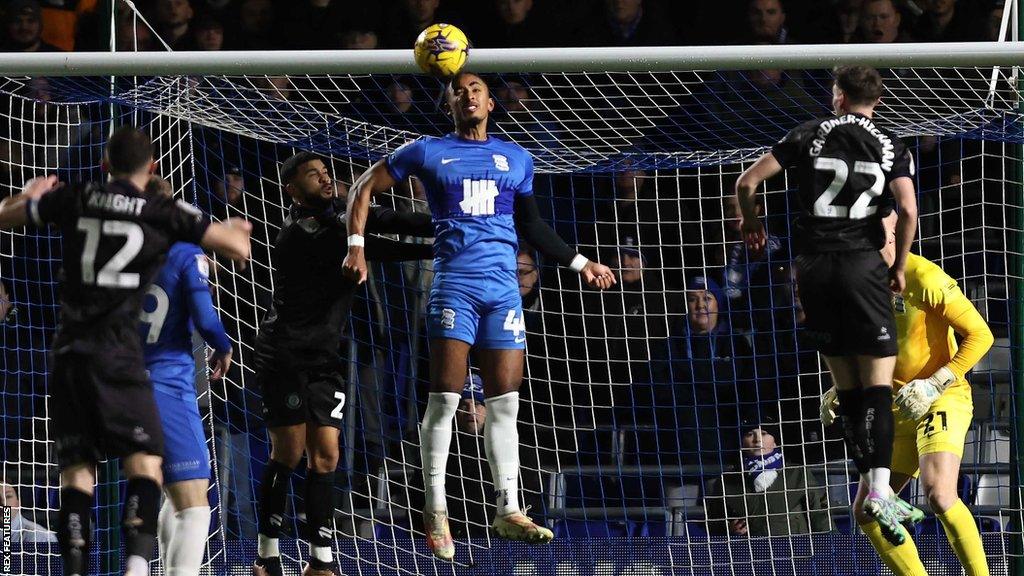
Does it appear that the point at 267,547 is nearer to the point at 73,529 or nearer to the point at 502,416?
the point at 502,416

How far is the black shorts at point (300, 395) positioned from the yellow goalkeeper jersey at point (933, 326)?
255 centimetres

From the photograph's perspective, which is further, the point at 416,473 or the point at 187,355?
the point at 416,473

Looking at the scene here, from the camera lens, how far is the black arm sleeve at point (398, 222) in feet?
24.1

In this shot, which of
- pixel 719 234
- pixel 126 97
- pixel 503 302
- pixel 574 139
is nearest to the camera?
pixel 503 302

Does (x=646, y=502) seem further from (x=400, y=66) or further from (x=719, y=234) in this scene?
(x=400, y=66)

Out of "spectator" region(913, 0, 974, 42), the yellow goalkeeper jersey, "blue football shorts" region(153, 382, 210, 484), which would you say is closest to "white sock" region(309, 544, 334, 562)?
"blue football shorts" region(153, 382, 210, 484)

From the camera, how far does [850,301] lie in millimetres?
6484

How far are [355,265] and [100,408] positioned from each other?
1.36 metres

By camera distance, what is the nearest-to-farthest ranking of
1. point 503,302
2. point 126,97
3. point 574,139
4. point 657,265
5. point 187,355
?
1. point 187,355
2. point 503,302
3. point 126,97
4. point 574,139
5. point 657,265

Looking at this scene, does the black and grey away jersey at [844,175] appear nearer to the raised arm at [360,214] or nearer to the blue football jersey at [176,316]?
the raised arm at [360,214]

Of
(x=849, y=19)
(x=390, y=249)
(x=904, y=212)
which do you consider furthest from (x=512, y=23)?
(x=904, y=212)

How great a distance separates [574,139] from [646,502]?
6.90ft

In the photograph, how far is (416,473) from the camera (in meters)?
9.33

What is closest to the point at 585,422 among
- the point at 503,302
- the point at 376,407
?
the point at 376,407
